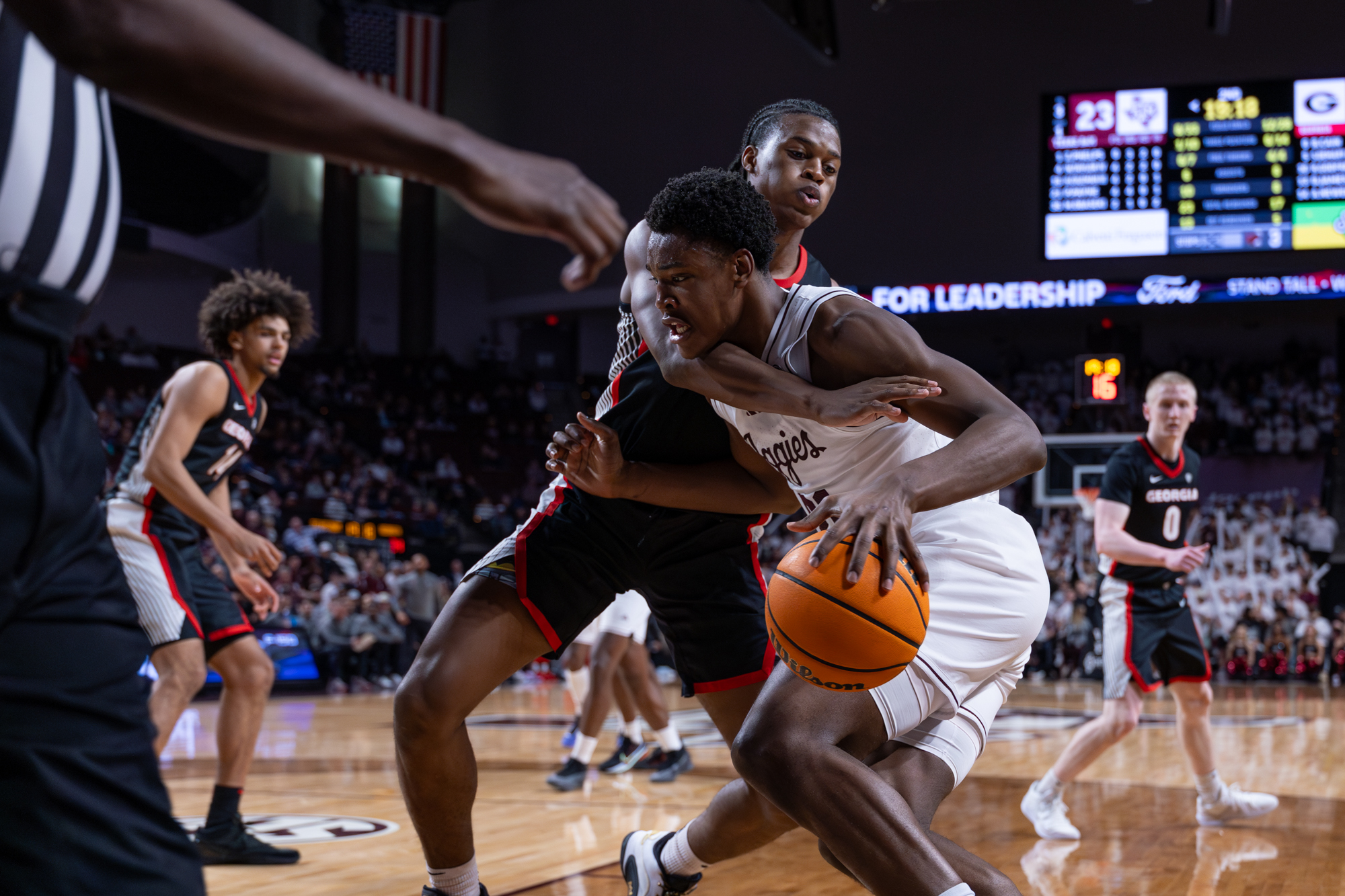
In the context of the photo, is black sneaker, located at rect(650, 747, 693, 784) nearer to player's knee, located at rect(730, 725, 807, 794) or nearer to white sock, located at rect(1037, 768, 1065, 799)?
white sock, located at rect(1037, 768, 1065, 799)

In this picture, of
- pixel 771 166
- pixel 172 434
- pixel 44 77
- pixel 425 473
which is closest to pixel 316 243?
pixel 425 473

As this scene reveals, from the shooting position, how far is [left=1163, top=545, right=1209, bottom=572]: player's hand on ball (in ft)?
18.2

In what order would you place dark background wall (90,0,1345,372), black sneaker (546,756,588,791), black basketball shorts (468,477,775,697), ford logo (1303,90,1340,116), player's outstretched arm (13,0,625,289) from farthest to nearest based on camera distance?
1. dark background wall (90,0,1345,372)
2. ford logo (1303,90,1340,116)
3. black sneaker (546,756,588,791)
4. black basketball shorts (468,477,775,697)
5. player's outstretched arm (13,0,625,289)

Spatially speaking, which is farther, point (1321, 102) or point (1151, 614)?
point (1321, 102)

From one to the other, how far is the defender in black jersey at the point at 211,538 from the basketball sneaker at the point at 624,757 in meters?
Answer: 2.75

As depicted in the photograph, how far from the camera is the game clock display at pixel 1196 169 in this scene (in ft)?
47.4

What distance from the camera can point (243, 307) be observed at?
15.8 feet

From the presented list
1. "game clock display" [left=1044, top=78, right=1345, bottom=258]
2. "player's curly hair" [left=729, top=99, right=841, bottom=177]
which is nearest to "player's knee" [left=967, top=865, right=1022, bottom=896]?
"player's curly hair" [left=729, top=99, right=841, bottom=177]

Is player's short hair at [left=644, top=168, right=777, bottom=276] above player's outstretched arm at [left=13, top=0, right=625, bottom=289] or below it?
above

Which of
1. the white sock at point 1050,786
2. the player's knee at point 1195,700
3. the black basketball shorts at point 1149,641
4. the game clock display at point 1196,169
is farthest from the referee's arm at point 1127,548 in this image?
the game clock display at point 1196,169

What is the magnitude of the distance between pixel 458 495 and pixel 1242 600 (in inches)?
466

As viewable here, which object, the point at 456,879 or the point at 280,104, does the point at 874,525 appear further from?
the point at 456,879

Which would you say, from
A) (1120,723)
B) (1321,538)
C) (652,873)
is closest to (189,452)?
(652,873)

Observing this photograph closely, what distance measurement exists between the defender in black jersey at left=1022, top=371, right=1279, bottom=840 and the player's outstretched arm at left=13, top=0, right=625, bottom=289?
4428 mm
